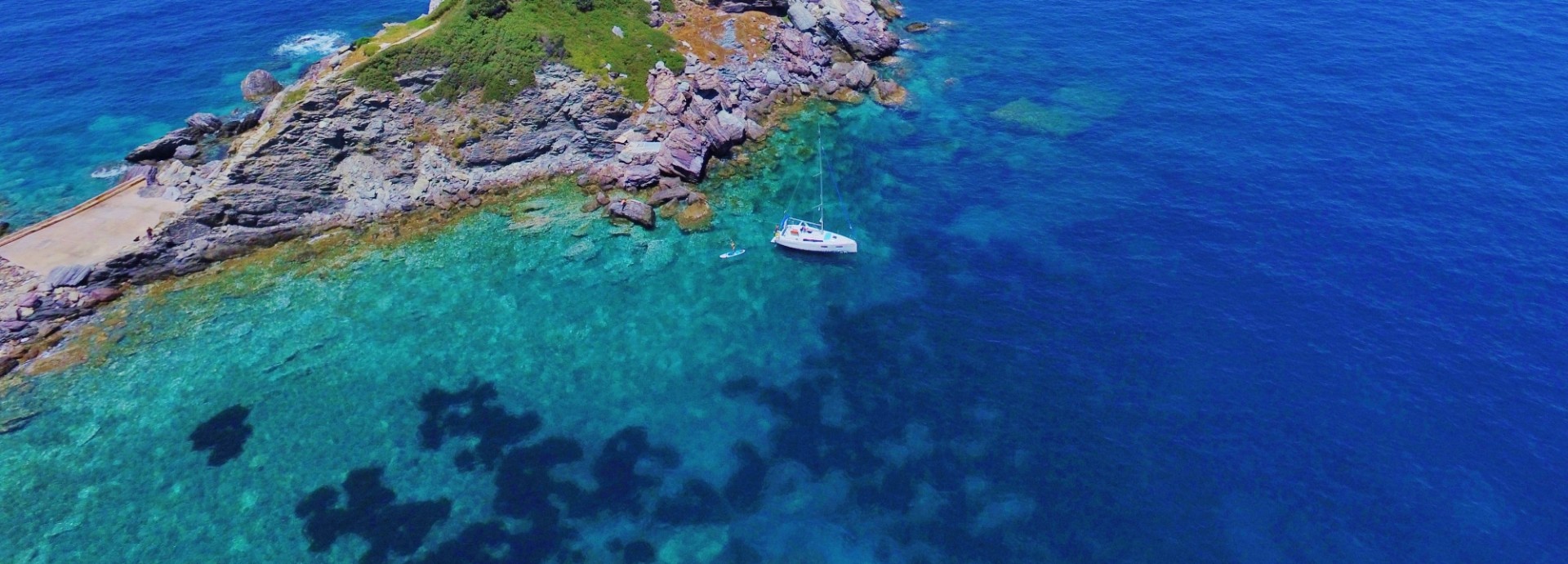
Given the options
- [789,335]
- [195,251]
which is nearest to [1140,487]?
[789,335]

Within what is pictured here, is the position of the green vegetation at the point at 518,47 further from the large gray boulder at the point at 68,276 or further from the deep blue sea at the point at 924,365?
the large gray boulder at the point at 68,276

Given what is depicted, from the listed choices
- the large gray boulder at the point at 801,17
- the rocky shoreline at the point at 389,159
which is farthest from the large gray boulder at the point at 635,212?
the large gray boulder at the point at 801,17

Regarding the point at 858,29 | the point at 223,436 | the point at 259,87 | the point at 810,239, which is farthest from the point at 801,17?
the point at 223,436

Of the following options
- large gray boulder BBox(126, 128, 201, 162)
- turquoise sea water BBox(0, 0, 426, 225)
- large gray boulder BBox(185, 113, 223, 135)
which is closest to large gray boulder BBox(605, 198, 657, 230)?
large gray boulder BBox(185, 113, 223, 135)

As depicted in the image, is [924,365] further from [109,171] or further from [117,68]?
[117,68]

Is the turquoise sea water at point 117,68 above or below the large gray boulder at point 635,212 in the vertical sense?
above
